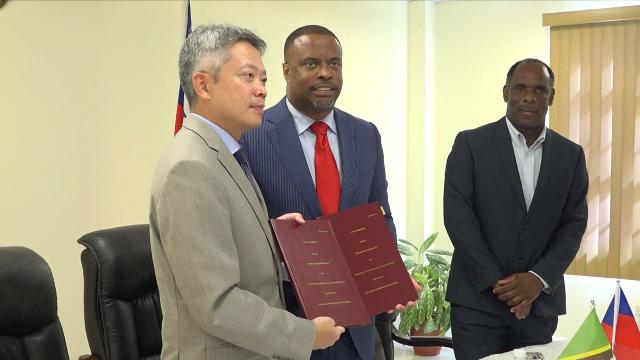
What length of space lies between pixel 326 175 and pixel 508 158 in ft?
3.23

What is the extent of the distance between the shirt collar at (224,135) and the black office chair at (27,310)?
2.28 ft

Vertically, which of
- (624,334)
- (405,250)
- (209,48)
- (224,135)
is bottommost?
(405,250)

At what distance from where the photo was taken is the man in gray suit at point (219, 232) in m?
1.45

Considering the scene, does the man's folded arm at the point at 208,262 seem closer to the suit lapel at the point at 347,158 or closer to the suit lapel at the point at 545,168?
the suit lapel at the point at 347,158

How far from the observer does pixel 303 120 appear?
2.25 m

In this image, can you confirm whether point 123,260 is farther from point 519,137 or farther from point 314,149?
point 519,137

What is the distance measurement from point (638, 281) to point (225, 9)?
373cm

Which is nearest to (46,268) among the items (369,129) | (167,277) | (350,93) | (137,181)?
(167,277)

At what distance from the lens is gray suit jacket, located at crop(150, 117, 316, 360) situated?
1.44 m

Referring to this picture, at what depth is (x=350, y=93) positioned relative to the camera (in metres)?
5.55

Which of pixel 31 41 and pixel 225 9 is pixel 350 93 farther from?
pixel 31 41

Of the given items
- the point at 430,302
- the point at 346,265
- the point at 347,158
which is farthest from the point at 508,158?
the point at 430,302

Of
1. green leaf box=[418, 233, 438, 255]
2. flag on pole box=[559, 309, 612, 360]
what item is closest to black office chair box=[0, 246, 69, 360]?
flag on pole box=[559, 309, 612, 360]

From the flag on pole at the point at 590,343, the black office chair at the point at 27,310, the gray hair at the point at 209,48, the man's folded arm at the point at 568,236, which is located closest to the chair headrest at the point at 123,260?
the black office chair at the point at 27,310
